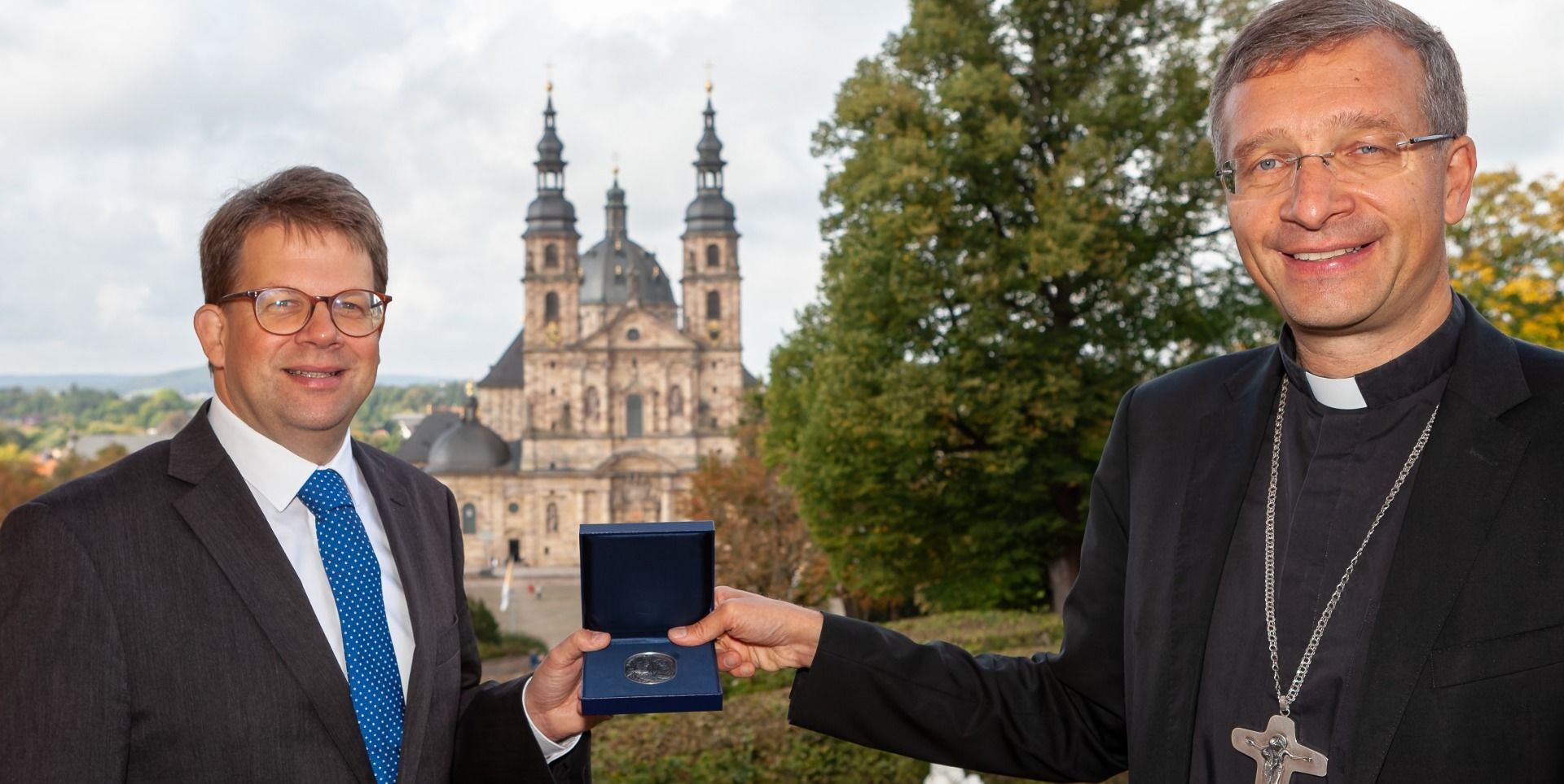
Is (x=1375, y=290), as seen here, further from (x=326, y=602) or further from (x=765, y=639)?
(x=326, y=602)

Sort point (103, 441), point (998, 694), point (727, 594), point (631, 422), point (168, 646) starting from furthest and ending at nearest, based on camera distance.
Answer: point (631, 422) → point (103, 441) → point (727, 594) → point (998, 694) → point (168, 646)

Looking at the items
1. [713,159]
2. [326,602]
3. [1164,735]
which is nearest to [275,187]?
[326,602]

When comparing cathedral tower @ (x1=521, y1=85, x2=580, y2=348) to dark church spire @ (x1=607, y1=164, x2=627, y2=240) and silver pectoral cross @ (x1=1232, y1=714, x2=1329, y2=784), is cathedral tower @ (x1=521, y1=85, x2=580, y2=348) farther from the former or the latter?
silver pectoral cross @ (x1=1232, y1=714, x2=1329, y2=784)

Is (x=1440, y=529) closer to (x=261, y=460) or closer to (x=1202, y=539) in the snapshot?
(x=1202, y=539)

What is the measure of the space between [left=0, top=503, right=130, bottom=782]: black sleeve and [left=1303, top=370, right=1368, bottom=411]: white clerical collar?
229 centimetres

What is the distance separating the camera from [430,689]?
109 inches

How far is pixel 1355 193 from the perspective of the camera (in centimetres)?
205

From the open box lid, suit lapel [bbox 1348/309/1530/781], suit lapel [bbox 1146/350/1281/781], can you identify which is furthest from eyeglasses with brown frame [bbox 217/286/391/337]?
suit lapel [bbox 1348/309/1530/781]

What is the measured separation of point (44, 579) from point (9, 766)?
0.33m

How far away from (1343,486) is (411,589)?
199cm

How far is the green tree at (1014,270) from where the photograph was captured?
16.4m

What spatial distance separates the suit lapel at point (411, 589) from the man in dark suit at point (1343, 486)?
130 cm

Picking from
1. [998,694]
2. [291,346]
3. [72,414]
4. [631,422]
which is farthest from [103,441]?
[998,694]

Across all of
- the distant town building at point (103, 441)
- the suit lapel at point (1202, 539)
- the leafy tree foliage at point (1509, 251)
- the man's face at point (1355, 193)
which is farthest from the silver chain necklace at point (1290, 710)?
the distant town building at point (103, 441)
